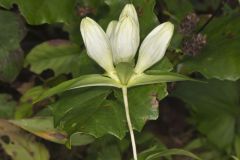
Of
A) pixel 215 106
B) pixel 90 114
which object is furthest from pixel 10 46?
pixel 215 106

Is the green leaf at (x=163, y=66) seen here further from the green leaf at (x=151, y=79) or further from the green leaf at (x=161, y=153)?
the green leaf at (x=161, y=153)

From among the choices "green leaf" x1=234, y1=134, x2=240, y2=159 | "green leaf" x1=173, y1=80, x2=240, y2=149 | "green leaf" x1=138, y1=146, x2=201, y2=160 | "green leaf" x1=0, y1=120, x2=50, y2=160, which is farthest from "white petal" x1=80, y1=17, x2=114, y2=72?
"green leaf" x1=234, y1=134, x2=240, y2=159

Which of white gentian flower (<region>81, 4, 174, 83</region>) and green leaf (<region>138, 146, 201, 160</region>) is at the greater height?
white gentian flower (<region>81, 4, 174, 83</region>)

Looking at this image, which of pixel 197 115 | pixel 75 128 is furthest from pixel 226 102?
pixel 75 128

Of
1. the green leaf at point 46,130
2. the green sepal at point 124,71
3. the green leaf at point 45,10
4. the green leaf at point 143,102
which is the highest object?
the green leaf at point 45,10

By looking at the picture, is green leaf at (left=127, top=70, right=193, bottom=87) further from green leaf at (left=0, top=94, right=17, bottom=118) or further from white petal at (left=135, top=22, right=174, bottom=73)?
green leaf at (left=0, top=94, right=17, bottom=118)

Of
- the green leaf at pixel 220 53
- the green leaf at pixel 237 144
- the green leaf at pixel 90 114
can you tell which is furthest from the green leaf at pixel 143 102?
the green leaf at pixel 237 144

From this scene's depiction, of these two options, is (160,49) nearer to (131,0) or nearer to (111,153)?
(131,0)
